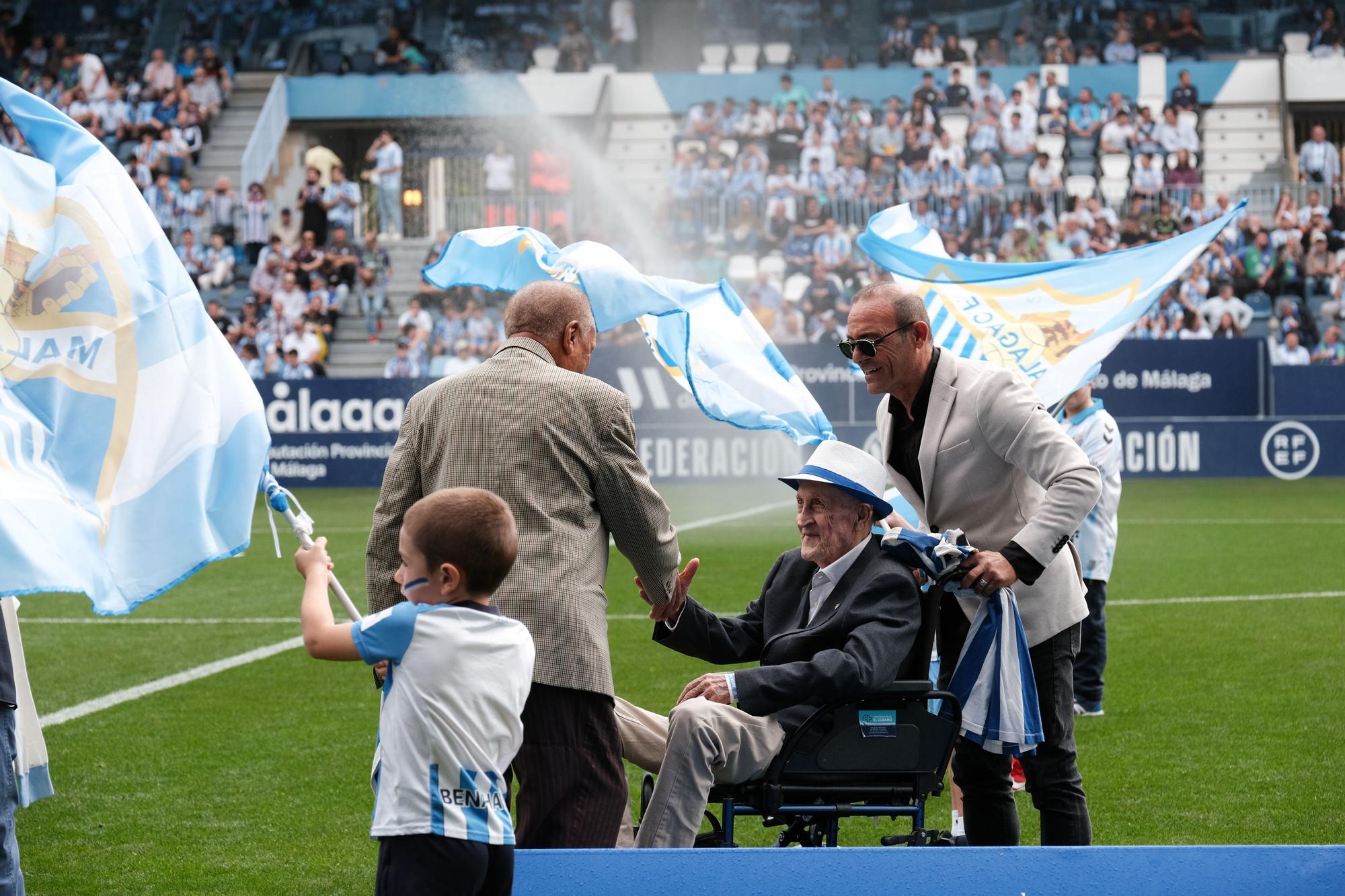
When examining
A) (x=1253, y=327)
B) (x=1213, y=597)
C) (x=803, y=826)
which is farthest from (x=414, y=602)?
(x=1253, y=327)

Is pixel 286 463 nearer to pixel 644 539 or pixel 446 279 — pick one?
pixel 446 279

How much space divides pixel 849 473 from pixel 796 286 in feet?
74.5

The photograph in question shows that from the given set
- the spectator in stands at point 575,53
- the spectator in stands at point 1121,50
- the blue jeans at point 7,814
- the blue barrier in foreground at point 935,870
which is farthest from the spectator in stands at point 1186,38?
the blue jeans at point 7,814

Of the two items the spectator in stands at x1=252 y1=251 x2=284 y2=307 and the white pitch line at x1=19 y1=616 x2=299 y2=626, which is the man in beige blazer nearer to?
the white pitch line at x1=19 y1=616 x2=299 y2=626

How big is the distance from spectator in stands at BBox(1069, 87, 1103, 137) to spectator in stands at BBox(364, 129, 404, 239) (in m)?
12.7

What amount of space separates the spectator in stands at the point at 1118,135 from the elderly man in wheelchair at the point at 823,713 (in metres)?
26.4

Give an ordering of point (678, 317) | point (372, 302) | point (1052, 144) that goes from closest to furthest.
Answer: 1. point (678, 317)
2. point (372, 302)
3. point (1052, 144)

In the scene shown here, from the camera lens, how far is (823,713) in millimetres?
4570

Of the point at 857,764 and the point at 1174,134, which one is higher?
the point at 1174,134

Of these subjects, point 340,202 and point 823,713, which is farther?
point 340,202

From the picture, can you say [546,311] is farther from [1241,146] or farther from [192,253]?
[1241,146]

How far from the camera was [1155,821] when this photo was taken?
243 inches

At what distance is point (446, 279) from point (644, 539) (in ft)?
6.88

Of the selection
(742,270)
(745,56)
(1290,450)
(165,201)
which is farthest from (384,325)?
(1290,450)
